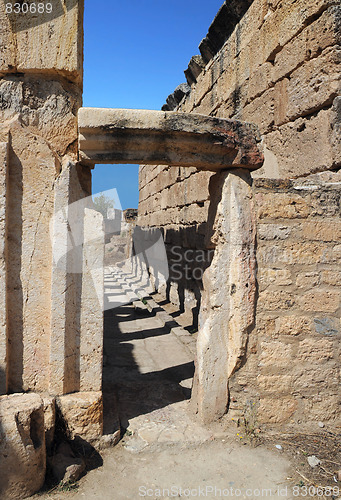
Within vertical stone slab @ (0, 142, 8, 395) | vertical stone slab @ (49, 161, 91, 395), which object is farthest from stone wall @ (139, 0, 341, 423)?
vertical stone slab @ (0, 142, 8, 395)

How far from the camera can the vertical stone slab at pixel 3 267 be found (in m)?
2.59

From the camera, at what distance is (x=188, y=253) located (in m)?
7.01

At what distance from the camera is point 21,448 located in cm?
221

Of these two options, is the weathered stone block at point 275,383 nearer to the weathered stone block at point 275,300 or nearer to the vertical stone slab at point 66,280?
the weathered stone block at point 275,300

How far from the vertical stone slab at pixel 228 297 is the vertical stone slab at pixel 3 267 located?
148 cm

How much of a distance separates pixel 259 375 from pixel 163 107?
7793mm

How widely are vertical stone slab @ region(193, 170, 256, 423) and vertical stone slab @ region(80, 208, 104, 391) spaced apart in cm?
86

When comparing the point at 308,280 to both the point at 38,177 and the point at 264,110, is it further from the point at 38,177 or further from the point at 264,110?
the point at 264,110

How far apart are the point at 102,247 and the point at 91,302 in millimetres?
A: 418

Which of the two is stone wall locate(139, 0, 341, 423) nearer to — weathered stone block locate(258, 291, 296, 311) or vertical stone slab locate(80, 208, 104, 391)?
weathered stone block locate(258, 291, 296, 311)

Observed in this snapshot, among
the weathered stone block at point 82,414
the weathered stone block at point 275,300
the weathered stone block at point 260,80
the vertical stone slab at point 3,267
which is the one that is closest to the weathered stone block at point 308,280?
the weathered stone block at point 275,300

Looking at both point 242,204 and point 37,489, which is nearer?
point 37,489

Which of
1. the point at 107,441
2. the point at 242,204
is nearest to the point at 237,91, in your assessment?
the point at 242,204

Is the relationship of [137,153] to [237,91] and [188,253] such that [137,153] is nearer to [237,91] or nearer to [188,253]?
[237,91]
